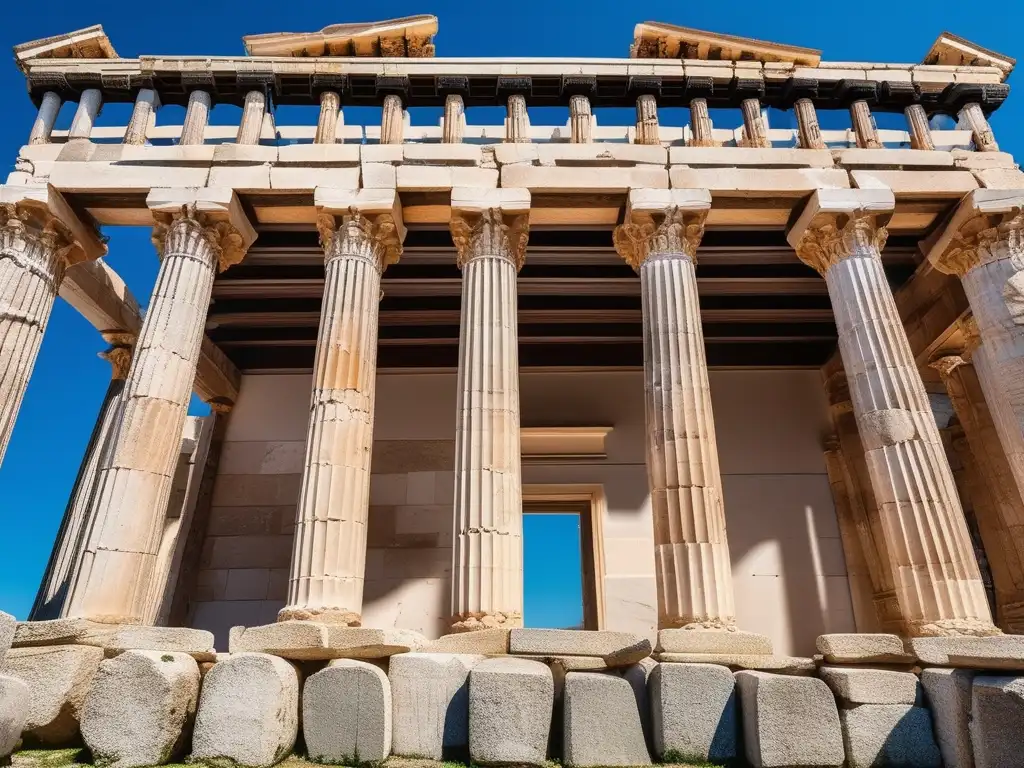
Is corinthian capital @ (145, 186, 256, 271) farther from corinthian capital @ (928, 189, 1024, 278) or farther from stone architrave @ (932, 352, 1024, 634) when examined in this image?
stone architrave @ (932, 352, 1024, 634)

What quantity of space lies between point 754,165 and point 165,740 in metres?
12.8

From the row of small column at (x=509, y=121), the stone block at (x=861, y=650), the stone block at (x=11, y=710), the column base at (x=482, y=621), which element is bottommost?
the stone block at (x=11, y=710)

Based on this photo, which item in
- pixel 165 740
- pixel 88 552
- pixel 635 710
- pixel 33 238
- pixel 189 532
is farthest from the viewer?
pixel 189 532

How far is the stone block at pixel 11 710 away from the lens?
16.5ft

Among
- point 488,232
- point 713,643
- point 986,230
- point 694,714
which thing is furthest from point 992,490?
point 488,232

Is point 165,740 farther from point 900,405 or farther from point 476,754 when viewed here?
point 900,405

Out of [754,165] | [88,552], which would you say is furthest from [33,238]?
[754,165]

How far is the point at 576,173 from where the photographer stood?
12211 millimetres

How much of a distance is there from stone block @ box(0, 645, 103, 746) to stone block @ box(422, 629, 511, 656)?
3513mm

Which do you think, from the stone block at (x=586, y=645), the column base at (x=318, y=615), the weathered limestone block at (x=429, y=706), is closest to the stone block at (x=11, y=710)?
the weathered limestone block at (x=429, y=706)

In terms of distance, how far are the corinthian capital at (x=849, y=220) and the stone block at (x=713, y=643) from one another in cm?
732

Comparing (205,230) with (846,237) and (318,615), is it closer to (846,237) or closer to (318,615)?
(318,615)

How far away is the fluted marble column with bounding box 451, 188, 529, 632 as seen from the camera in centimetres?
899

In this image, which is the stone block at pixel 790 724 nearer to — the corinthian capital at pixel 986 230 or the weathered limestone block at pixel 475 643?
the weathered limestone block at pixel 475 643
